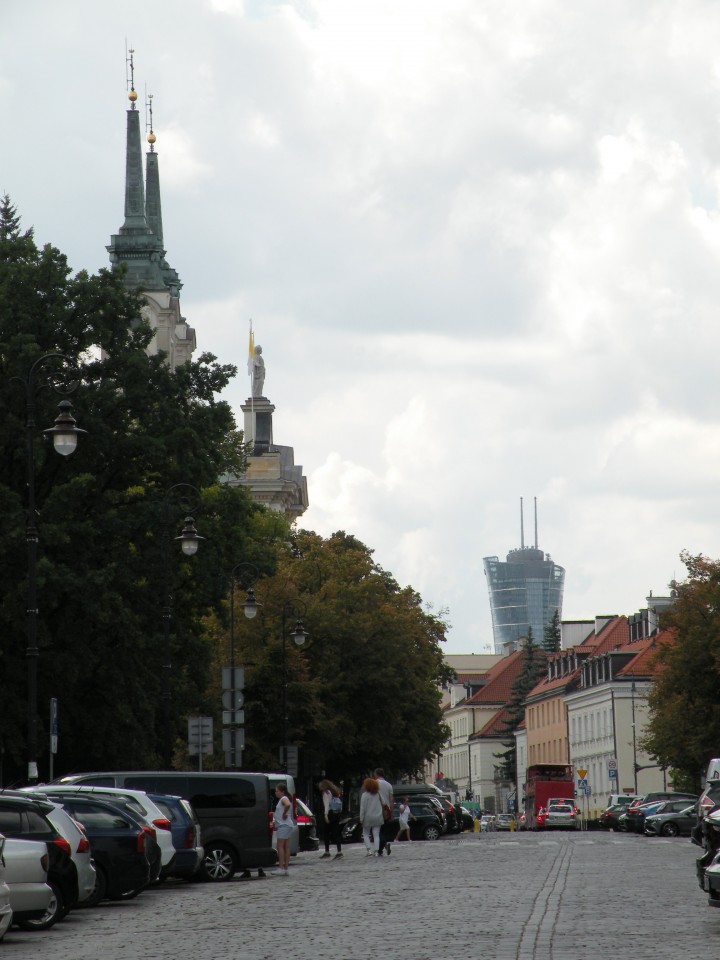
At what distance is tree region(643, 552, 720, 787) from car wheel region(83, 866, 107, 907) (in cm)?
4764

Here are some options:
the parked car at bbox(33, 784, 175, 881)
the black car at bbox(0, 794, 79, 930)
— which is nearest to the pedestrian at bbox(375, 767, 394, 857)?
the parked car at bbox(33, 784, 175, 881)

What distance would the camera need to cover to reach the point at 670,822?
61.3 m

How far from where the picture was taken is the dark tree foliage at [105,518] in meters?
43.7

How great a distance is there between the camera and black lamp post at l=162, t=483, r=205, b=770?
41.2 meters

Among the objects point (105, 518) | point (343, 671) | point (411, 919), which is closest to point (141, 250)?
point (343, 671)

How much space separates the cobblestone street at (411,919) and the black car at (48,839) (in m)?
0.30

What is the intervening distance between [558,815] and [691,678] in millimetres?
18221

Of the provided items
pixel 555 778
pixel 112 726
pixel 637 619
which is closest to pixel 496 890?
pixel 112 726

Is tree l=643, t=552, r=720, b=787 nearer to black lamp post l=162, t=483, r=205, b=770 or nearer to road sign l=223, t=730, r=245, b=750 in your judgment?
road sign l=223, t=730, r=245, b=750

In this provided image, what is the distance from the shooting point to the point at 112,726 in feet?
150

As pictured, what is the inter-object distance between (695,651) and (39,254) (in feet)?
113

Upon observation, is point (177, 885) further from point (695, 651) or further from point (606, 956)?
Answer: point (695, 651)

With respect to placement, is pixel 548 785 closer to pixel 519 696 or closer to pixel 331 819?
pixel 331 819

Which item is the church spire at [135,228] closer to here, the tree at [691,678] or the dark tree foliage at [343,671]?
the dark tree foliage at [343,671]
